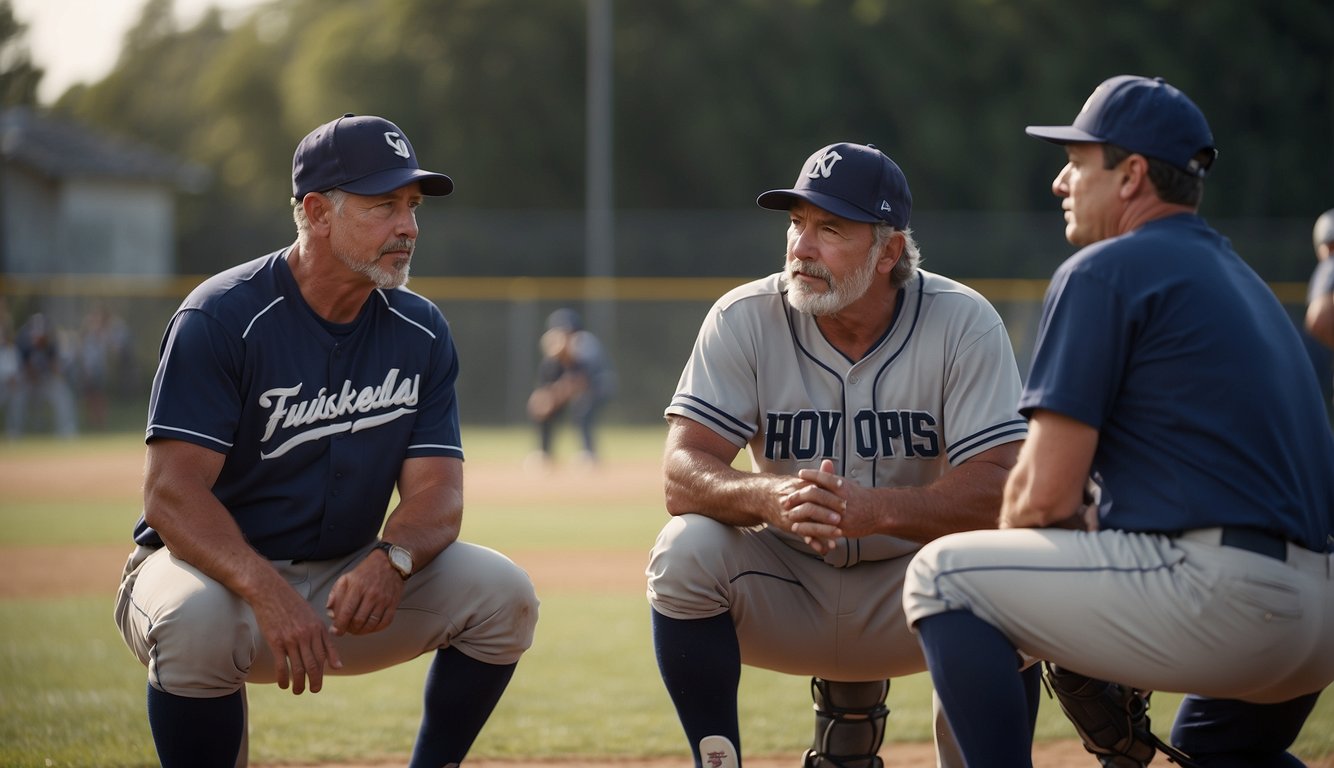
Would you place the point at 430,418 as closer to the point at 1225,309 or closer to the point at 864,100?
the point at 1225,309

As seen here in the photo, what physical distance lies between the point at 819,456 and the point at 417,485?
1.00m

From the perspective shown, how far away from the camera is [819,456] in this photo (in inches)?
139

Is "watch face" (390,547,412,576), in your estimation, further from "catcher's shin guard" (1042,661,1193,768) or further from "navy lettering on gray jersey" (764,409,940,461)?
"catcher's shin guard" (1042,661,1193,768)

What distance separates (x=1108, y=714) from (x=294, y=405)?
6.60ft

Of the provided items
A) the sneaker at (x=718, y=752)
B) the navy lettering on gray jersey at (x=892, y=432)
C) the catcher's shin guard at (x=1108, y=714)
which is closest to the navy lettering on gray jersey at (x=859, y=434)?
the navy lettering on gray jersey at (x=892, y=432)

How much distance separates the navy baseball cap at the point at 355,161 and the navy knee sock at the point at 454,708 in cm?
112

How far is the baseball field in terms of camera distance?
4191 mm

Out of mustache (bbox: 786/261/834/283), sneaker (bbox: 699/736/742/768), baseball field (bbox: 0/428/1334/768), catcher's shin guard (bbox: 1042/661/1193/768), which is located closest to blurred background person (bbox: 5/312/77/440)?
baseball field (bbox: 0/428/1334/768)

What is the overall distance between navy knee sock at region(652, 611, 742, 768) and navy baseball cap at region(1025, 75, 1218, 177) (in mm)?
1333

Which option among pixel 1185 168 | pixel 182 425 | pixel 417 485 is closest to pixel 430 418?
pixel 417 485

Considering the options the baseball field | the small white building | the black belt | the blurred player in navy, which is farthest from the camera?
the small white building

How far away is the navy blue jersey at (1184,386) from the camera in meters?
2.56

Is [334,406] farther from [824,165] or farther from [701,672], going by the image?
[824,165]

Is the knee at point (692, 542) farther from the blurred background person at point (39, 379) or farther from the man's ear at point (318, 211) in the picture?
the blurred background person at point (39, 379)
